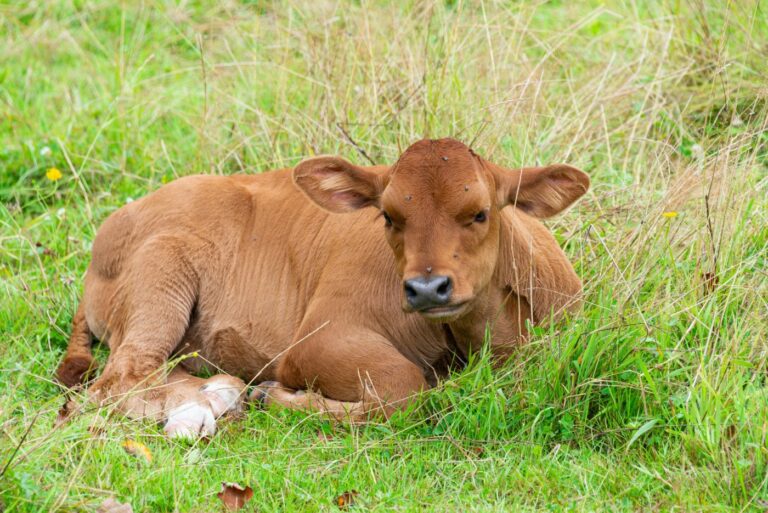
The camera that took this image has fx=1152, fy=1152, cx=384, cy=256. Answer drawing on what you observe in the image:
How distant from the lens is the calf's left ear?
5.79 metres

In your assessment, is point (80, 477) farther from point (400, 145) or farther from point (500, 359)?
point (400, 145)

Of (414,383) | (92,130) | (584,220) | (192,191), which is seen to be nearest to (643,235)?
(584,220)

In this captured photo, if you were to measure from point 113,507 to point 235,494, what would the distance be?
53cm

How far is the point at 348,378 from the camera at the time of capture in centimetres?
593

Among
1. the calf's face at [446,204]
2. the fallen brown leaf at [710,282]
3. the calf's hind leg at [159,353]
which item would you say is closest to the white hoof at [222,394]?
the calf's hind leg at [159,353]

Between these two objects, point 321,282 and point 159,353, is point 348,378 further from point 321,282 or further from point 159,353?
point 159,353

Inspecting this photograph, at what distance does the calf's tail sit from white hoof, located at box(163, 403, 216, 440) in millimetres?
800

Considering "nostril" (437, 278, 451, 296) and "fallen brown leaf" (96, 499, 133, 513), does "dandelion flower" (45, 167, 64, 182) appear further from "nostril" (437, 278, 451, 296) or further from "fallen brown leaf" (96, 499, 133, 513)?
"fallen brown leaf" (96, 499, 133, 513)

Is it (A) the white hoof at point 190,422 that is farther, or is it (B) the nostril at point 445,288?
(A) the white hoof at point 190,422

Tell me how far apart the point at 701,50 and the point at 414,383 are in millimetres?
4092

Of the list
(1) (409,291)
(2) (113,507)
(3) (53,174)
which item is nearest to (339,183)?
(1) (409,291)

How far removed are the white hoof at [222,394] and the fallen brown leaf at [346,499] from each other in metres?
1.29

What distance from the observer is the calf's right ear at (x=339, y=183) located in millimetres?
5969

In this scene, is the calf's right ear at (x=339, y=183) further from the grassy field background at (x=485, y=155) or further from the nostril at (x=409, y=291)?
the grassy field background at (x=485, y=155)
